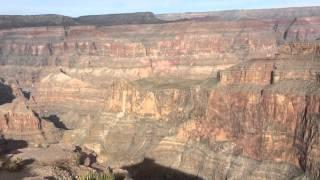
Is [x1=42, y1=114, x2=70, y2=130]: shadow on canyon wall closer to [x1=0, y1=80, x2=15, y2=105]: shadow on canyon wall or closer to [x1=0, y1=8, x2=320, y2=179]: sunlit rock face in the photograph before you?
[x1=0, y1=8, x2=320, y2=179]: sunlit rock face

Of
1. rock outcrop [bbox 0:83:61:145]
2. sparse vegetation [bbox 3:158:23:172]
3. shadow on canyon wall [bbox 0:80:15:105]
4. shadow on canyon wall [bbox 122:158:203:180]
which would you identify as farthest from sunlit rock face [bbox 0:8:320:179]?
sparse vegetation [bbox 3:158:23:172]

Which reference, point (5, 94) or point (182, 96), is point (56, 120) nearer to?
point (5, 94)

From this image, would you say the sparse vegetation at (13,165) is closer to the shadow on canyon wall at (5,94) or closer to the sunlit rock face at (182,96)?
the sunlit rock face at (182,96)

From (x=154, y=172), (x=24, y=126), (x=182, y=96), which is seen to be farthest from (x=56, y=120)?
(x=154, y=172)

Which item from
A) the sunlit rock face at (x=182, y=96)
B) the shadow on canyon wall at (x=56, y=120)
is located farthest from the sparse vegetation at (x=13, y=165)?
the shadow on canyon wall at (x=56, y=120)

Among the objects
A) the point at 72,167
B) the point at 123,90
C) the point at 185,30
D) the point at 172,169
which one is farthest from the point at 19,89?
the point at 72,167

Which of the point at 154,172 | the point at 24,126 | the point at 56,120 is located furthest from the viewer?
the point at 56,120
